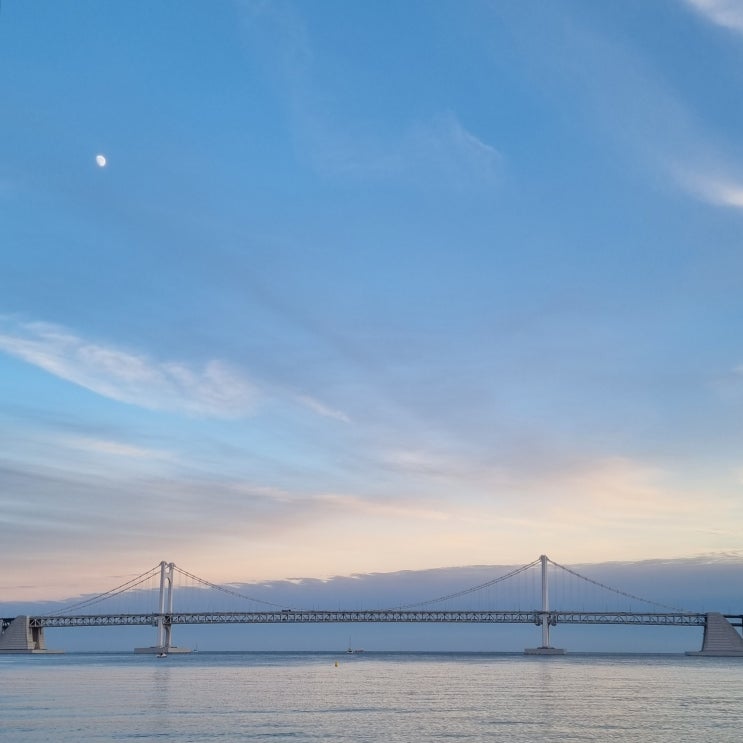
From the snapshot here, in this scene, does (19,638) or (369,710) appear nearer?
(369,710)

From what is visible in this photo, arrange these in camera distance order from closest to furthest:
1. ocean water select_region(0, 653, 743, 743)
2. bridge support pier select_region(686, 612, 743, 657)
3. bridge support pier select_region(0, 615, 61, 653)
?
ocean water select_region(0, 653, 743, 743), bridge support pier select_region(686, 612, 743, 657), bridge support pier select_region(0, 615, 61, 653)

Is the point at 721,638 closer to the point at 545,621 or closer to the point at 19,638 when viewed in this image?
the point at 545,621

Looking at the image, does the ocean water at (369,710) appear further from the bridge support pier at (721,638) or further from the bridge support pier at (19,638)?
the bridge support pier at (19,638)

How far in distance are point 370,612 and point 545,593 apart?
31722 mm

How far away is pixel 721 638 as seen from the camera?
14562cm

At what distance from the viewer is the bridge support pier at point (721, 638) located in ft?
473

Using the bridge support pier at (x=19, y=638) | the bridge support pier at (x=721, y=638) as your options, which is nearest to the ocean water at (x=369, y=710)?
the bridge support pier at (x=721, y=638)

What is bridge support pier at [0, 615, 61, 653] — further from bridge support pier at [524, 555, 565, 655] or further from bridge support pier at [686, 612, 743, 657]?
bridge support pier at [686, 612, 743, 657]

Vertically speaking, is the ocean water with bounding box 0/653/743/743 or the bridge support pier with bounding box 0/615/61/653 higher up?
the ocean water with bounding box 0/653/743/743

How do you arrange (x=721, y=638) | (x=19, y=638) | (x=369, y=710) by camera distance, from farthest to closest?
(x=19, y=638)
(x=721, y=638)
(x=369, y=710)

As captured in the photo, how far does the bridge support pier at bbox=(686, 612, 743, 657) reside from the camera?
14412cm

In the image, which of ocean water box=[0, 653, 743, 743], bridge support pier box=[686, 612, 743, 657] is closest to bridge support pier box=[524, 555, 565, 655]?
bridge support pier box=[686, 612, 743, 657]

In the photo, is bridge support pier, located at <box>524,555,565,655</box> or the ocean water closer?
the ocean water

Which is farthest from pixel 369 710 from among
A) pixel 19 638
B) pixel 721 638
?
pixel 19 638
